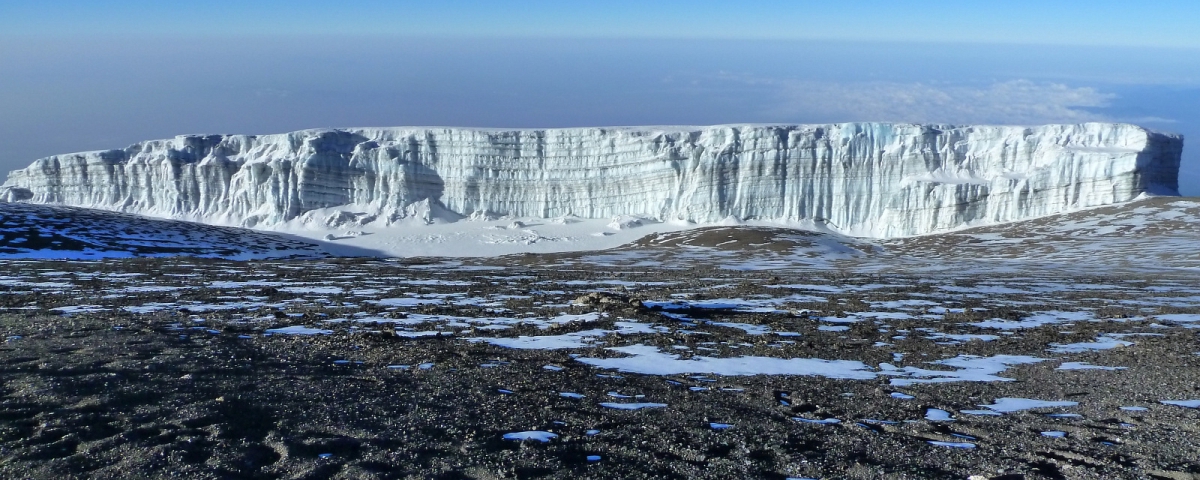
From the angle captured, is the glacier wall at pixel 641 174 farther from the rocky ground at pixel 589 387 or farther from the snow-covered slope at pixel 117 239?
the rocky ground at pixel 589 387

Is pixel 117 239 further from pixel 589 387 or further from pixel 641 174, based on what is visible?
pixel 589 387

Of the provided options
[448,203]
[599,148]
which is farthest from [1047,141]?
[448,203]

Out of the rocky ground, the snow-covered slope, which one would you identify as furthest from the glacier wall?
the rocky ground

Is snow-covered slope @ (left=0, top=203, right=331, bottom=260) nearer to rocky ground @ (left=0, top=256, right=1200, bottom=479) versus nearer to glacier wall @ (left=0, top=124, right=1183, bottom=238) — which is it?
glacier wall @ (left=0, top=124, right=1183, bottom=238)

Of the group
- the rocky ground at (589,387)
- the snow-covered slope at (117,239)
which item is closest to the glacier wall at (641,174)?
the snow-covered slope at (117,239)

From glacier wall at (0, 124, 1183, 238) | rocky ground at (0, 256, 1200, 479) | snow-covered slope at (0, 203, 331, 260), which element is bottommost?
snow-covered slope at (0, 203, 331, 260)

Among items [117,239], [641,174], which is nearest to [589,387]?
[117,239]
